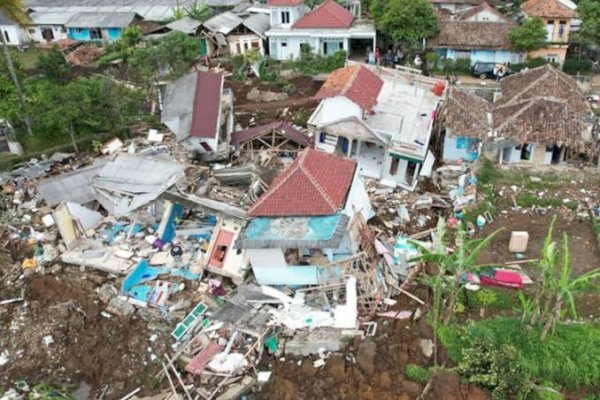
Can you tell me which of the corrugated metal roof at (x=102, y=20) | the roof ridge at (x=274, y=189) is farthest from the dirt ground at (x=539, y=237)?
the corrugated metal roof at (x=102, y=20)

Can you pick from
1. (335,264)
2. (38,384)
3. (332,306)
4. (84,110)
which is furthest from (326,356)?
(84,110)

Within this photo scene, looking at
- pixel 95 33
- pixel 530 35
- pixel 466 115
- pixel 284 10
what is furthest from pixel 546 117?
pixel 95 33

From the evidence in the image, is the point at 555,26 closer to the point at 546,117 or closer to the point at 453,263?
the point at 546,117

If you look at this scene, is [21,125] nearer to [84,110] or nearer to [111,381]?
[84,110]

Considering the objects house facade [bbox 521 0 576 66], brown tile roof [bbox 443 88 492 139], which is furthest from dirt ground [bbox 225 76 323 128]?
house facade [bbox 521 0 576 66]

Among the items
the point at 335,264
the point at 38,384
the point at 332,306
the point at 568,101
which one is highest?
the point at 568,101
